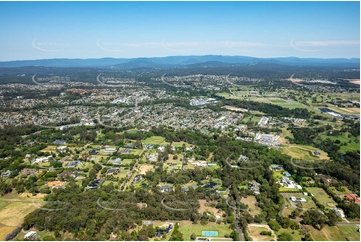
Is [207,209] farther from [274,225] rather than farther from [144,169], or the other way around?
[144,169]

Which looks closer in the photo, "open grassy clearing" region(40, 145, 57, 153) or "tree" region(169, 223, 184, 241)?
Result: "tree" region(169, 223, 184, 241)

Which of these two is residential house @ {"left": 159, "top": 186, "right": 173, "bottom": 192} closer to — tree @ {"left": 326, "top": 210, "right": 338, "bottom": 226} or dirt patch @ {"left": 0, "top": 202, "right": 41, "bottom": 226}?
dirt patch @ {"left": 0, "top": 202, "right": 41, "bottom": 226}

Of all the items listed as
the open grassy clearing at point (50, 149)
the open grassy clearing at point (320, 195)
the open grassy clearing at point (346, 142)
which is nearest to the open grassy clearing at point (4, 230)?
the open grassy clearing at point (50, 149)

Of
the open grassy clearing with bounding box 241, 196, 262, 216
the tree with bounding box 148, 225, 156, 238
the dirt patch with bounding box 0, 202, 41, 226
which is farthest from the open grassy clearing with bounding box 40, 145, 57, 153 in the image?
the open grassy clearing with bounding box 241, 196, 262, 216

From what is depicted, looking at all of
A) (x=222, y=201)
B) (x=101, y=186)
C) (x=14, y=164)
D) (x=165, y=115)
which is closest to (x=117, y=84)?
(x=165, y=115)

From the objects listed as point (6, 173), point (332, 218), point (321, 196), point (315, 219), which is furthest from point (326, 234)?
point (6, 173)

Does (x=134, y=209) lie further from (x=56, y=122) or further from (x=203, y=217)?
(x=56, y=122)
